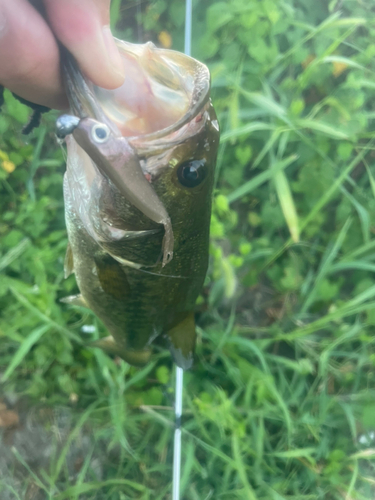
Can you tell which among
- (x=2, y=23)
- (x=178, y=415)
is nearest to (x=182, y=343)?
(x=178, y=415)

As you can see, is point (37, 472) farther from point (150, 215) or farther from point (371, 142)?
point (371, 142)

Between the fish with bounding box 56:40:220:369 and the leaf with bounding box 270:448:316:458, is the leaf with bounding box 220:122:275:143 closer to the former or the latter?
the fish with bounding box 56:40:220:369

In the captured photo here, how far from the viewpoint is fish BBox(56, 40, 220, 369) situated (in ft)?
2.45

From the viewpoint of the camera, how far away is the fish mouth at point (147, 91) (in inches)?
32.5

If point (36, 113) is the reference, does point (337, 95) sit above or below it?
below

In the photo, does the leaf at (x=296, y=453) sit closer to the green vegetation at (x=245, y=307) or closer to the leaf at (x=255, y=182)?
the green vegetation at (x=245, y=307)

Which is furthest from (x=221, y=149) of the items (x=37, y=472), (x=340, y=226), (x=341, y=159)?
(x=37, y=472)

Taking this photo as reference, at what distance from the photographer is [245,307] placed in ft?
7.42

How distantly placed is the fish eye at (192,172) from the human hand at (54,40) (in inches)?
10.0

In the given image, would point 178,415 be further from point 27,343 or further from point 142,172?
point 142,172

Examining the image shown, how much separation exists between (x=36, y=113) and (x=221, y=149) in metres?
1.29

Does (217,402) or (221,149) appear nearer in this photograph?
(217,402)

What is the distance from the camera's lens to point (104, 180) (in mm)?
866

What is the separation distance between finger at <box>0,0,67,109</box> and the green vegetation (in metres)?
1.05
